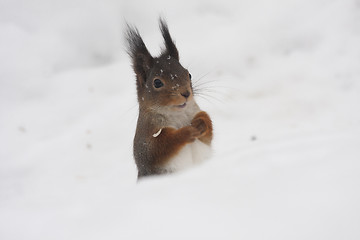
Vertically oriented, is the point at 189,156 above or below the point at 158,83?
below

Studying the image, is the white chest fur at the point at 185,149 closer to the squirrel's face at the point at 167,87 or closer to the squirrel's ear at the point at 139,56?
the squirrel's face at the point at 167,87

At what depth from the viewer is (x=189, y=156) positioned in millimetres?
995

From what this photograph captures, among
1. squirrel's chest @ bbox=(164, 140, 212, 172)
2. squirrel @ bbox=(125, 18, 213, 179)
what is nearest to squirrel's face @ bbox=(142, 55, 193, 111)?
squirrel @ bbox=(125, 18, 213, 179)

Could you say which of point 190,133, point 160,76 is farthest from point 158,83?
point 190,133

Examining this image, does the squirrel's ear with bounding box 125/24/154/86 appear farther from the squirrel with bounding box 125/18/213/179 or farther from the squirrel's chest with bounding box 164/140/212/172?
the squirrel's chest with bounding box 164/140/212/172

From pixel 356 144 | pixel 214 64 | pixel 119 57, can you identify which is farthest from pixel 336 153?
pixel 119 57

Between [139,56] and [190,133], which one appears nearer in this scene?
[190,133]

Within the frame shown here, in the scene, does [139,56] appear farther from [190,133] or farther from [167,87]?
[190,133]

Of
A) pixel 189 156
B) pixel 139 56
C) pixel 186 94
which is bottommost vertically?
pixel 189 156

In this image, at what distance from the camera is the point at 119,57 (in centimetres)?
255

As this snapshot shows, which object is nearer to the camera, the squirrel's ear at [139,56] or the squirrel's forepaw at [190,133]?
the squirrel's forepaw at [190,133]

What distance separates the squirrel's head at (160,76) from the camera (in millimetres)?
972

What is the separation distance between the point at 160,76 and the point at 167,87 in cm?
4

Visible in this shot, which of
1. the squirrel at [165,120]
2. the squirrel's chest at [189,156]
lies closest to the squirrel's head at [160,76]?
the squirrel at [165,120]
